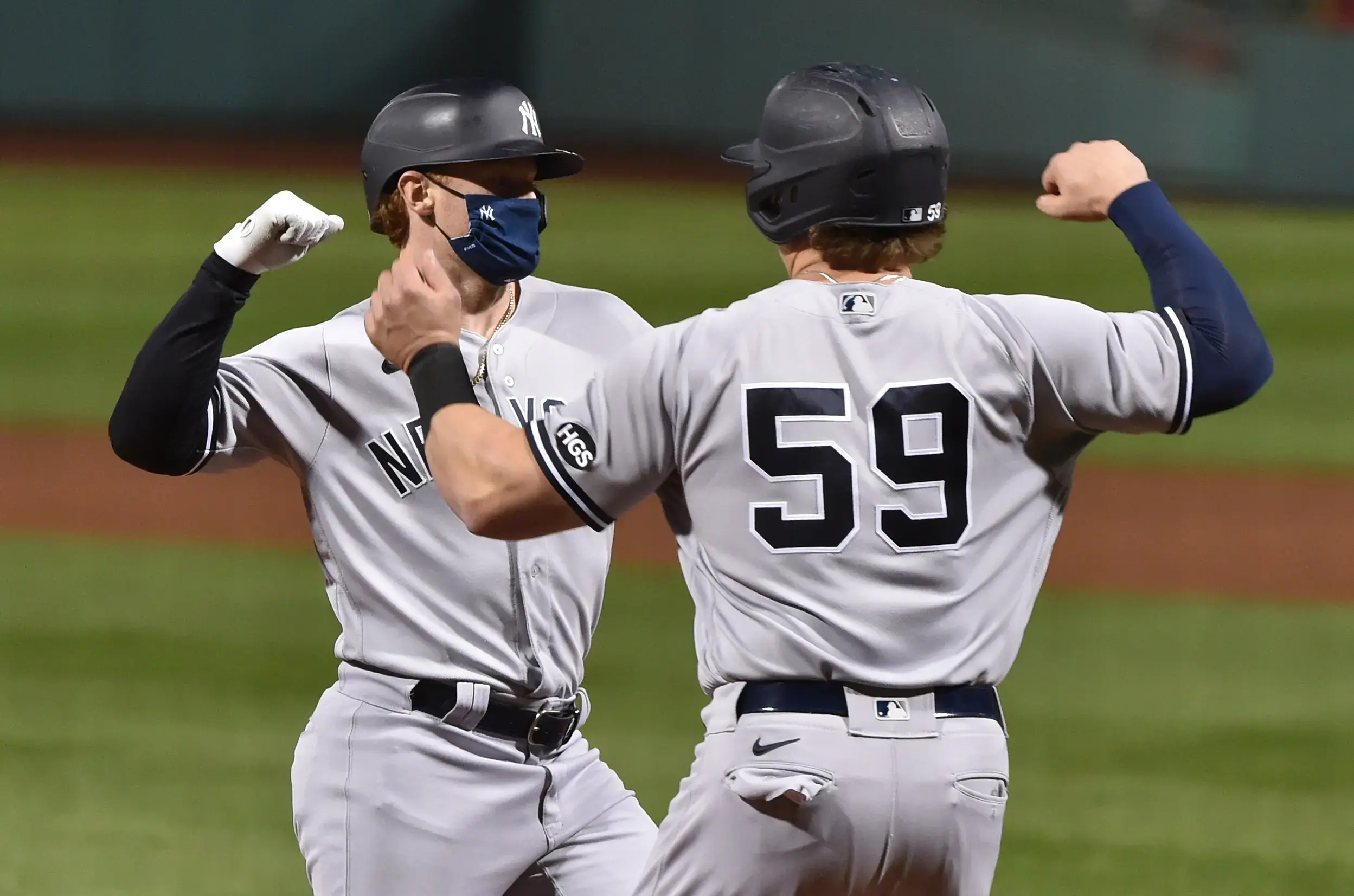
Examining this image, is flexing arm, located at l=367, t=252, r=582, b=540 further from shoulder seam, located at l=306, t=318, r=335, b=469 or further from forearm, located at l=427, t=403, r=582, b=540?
shoulder seam, located at l=306, t=318, r=335, b=469

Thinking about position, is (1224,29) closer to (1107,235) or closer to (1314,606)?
(1107,235)

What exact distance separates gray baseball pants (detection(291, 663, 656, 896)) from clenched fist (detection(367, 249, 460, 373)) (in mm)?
769

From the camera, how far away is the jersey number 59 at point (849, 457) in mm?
2154

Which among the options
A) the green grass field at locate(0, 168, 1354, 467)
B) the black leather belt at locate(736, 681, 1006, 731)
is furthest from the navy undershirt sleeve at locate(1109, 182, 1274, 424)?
the green grass field at locate(0, 168, 1354, 467)

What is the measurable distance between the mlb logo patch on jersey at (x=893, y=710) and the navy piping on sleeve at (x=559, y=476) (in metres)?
0.43

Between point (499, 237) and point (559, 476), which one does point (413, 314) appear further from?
point (499, 237)

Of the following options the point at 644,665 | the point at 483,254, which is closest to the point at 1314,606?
the point at 644,665

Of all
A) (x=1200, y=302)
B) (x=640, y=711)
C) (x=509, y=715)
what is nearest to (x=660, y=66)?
(x=640, y=711)

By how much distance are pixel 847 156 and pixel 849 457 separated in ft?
1.36

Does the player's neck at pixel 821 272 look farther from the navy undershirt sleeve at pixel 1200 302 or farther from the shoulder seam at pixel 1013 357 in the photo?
the navy undershirt sleeve at pixel 1200 302

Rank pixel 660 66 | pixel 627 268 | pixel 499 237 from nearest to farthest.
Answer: pixel 499 237, pixel 627 268, pixel 660 66

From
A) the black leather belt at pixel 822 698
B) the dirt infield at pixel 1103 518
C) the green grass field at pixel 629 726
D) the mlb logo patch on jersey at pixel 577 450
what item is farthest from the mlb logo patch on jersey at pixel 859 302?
the dirt infield at pixel 1103 518

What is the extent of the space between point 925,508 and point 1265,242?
1736 cm

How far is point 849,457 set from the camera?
2.15 meters
